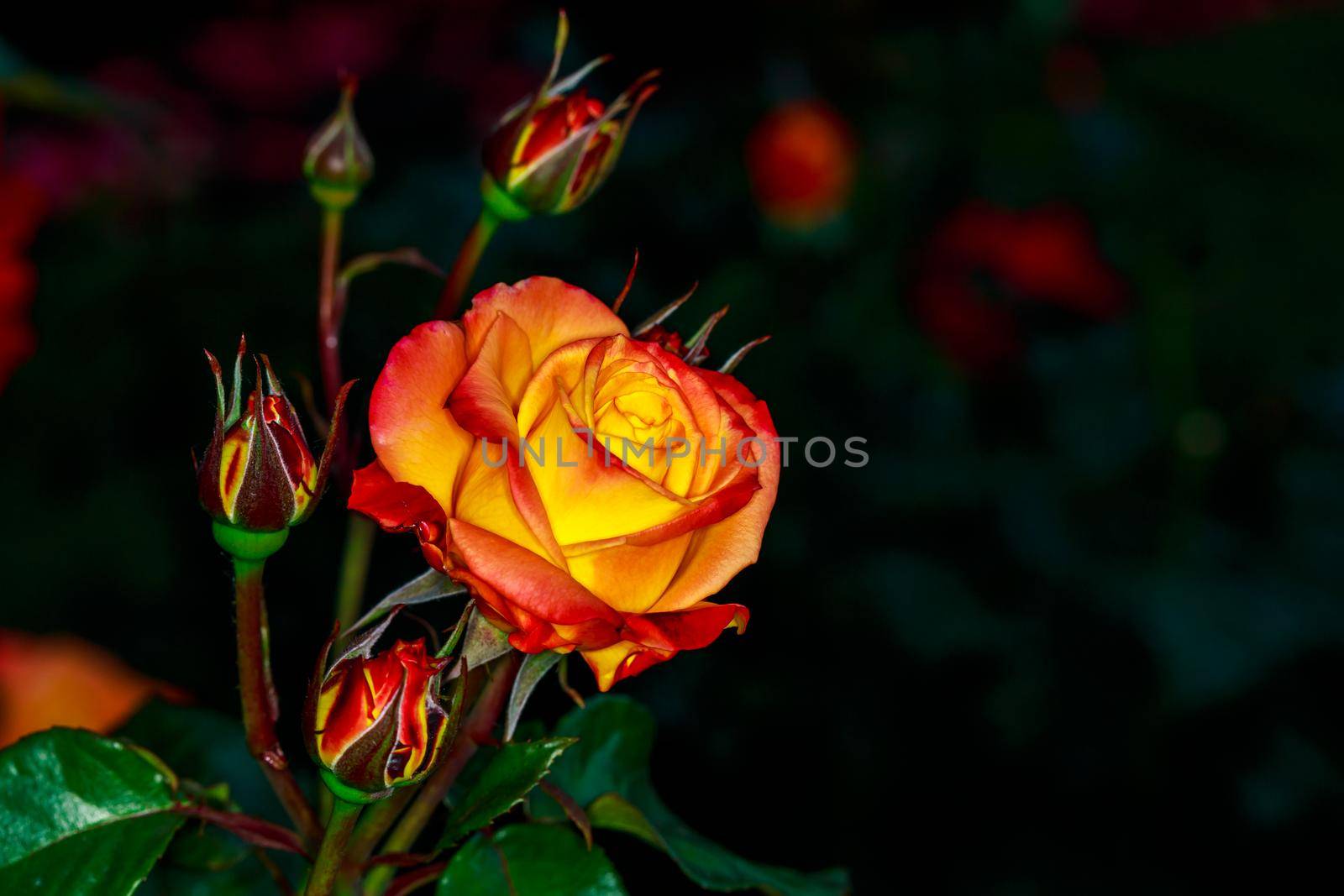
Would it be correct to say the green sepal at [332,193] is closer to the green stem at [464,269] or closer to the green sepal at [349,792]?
the green stem at [464,269]

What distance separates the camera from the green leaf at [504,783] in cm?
32

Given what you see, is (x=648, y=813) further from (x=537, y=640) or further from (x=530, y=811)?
(x=537, y=640)

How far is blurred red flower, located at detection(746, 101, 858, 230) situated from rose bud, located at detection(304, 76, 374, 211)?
894mm

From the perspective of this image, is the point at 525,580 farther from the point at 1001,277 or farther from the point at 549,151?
the point at 1001,277

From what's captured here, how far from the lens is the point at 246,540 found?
31cm

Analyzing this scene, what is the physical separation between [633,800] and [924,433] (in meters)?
0.82

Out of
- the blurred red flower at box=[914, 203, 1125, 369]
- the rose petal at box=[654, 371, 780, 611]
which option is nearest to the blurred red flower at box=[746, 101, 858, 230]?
the blurred red flower at box=[914, 203, 1125, 369]

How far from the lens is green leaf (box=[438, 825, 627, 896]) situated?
346mm

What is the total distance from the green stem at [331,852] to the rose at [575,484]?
0.21 ft

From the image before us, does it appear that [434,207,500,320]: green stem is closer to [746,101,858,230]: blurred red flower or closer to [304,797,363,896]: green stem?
[304,797,363,896]: green stem

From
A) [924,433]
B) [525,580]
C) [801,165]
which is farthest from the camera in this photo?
[801,165]

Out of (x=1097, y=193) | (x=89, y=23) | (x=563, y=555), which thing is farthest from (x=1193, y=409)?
(x=89, y=23)

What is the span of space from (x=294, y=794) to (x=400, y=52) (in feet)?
4.89

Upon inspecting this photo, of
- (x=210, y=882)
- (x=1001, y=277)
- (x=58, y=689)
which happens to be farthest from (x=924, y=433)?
(x=210, y=882)
